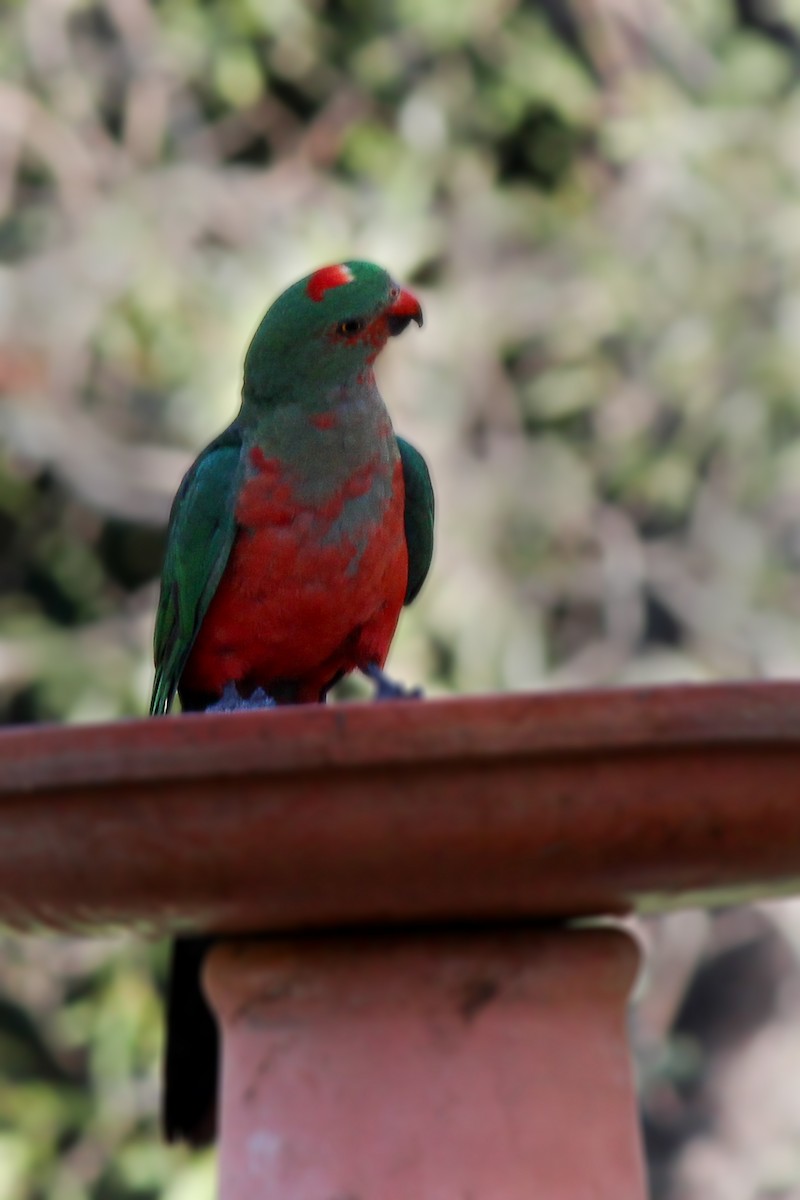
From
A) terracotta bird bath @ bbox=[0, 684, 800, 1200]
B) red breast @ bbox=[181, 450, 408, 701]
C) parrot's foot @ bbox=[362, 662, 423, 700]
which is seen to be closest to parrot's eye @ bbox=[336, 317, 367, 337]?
red breast @ bbox=[181, 450, 408, 701]

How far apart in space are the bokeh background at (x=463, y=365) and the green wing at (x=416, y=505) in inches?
56.7

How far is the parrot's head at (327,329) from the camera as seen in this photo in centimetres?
234

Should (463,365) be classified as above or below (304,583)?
above

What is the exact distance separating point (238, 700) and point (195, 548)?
0.23 m

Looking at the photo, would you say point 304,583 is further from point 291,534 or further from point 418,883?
point 418,883

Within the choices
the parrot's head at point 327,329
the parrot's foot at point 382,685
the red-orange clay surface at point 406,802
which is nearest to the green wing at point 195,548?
the parrot's head at point 327,329

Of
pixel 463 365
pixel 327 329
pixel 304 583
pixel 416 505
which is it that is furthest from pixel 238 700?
pixel 463 365

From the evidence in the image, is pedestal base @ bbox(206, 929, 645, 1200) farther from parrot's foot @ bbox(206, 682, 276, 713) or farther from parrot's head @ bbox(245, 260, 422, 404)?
parrot's head @ bbox(245, 260, 422, 404)

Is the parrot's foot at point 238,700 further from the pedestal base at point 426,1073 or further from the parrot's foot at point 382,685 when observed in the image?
the pedestal base at point 426,1073

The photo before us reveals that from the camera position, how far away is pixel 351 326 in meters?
2.37

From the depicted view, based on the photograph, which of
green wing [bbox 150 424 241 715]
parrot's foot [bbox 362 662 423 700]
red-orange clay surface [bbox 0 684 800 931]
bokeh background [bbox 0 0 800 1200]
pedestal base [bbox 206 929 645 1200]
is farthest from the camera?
bokeh background [bbox 0 0 800 1200]

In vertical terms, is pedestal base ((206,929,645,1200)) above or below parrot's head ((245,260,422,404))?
below

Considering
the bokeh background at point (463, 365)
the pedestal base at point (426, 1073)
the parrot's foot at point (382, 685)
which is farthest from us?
the bokeh background at point (463, 365)

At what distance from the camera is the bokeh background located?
13.5 ft
